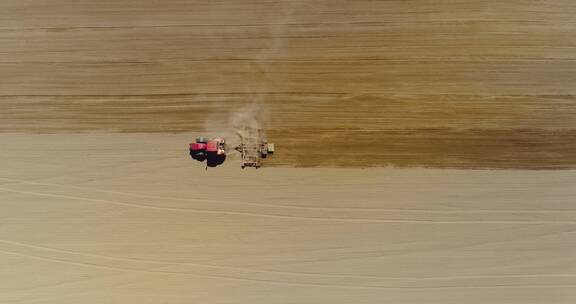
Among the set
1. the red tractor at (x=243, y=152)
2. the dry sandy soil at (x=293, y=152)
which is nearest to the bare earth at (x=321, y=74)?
the dry sandy soil at (x=293, y=152)

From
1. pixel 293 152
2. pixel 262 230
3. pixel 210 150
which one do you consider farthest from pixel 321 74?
pixel 262 230

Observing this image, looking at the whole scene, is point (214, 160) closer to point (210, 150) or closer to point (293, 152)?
point (210, 150)

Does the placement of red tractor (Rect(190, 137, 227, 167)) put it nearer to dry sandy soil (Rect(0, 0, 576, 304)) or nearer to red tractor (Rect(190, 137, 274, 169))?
red tractor (Rect(190, 137, 274, 169))

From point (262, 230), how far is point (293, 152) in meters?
0.80

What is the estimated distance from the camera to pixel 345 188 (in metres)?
3.98

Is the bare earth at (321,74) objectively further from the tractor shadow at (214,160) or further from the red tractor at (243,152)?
the tractor shadow at (214,160)

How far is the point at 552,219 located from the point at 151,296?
12.7ft

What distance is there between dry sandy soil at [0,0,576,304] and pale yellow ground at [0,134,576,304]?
15 millimetres

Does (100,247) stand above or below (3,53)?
below

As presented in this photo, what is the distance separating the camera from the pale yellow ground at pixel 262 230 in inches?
155

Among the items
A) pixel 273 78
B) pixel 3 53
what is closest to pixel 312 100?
pixel 273 78

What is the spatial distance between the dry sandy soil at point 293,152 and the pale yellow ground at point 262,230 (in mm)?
15

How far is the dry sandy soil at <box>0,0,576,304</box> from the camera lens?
155 inches

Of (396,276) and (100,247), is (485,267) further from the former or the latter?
(100,247)
